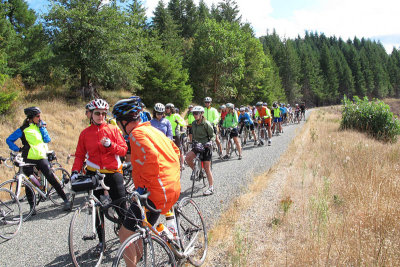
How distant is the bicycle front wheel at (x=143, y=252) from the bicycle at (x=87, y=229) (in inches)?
38.0

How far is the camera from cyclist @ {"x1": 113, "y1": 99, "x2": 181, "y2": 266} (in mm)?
2316

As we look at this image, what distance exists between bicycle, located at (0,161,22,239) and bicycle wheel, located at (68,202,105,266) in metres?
2.18

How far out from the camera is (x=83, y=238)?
10.2 feet

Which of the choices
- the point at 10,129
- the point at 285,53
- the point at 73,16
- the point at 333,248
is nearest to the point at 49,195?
the point at 333,248

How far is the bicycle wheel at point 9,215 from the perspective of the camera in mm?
4531

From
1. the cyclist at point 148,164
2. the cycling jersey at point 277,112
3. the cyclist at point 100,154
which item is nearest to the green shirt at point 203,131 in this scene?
the cyclist at point 100,154

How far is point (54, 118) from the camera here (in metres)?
14.3

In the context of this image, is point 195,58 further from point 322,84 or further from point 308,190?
point 322,84

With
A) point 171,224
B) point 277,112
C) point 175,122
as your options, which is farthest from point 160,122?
point 277,112

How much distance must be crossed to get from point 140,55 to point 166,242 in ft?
61.0

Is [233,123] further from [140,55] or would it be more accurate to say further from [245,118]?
[140,55]

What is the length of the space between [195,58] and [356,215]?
34598mm

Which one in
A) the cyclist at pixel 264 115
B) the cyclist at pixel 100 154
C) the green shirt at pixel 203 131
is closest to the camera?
the cyclist at pixel 100 154

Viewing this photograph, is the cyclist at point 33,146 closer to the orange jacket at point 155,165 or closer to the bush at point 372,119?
the orange jacket at point 155,165
